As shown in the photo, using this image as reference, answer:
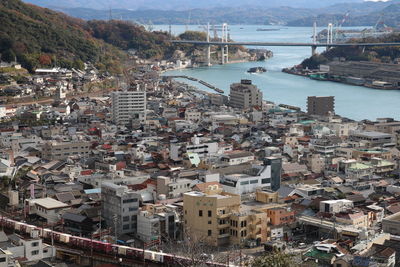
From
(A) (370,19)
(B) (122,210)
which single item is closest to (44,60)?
(B) (122,210)

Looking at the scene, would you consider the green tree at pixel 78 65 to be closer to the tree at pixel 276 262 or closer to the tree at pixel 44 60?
the tree at pixel 44 60

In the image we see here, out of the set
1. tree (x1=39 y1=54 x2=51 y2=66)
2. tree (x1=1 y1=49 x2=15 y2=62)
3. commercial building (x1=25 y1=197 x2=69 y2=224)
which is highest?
tree (x1=1 y1=49 x2=15 y2=62)

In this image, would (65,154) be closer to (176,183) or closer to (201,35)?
(176,183)

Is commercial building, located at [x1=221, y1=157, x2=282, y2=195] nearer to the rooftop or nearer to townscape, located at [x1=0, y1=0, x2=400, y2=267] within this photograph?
townscape, located at [x1=0, y1=0, x2=400, y2=267]

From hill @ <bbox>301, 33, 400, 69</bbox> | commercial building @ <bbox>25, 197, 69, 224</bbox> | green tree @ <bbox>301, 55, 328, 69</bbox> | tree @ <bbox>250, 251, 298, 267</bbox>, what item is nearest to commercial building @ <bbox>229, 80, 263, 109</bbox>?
commercial building @ <bbox>25, 197, 69, 224</bbox>

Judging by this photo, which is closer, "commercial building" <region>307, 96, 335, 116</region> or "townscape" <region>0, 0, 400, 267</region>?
"townscape" <region>0, 0, 400, 267</region>

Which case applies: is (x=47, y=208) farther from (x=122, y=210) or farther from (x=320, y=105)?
(x=320, y=105)
